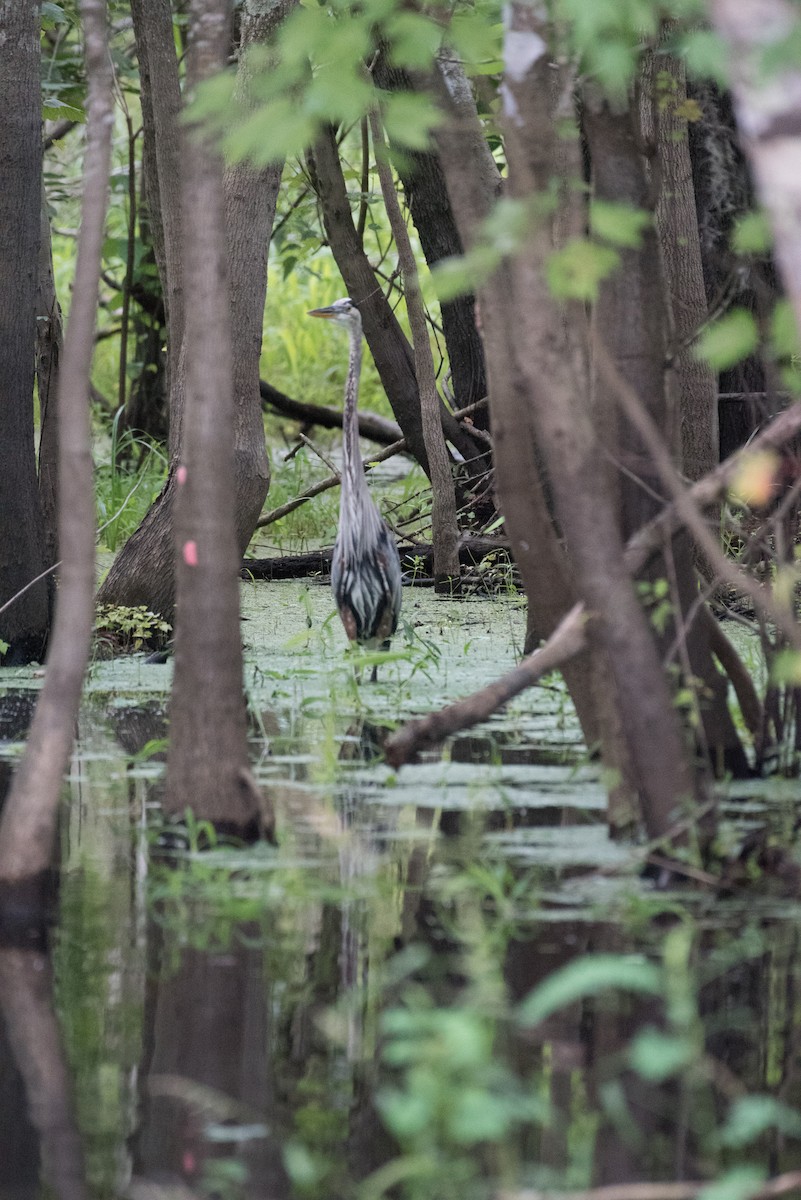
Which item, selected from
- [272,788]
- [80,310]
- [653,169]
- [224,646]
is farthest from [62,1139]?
[653,169]

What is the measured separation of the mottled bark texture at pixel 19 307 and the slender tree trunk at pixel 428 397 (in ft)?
5.70

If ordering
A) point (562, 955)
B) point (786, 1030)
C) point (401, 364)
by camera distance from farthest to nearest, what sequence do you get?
point (401, 364) → point (562, 955) → point (786, 1030)

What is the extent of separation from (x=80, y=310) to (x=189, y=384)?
32cm

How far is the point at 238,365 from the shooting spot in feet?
20.7

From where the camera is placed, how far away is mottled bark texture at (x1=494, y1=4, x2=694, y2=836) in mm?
3143

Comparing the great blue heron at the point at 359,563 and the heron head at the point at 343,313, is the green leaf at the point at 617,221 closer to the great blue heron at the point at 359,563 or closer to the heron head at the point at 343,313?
the great blue heron at the point at 359,563

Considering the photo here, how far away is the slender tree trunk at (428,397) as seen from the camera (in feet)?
24.0

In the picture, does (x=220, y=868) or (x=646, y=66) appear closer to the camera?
(x=220, y=868)

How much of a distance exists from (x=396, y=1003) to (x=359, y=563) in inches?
139

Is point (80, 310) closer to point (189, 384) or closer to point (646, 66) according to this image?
point (189, 384)

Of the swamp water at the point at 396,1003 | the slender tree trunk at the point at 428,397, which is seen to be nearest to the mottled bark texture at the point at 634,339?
the swamp water at the point at 396,1003

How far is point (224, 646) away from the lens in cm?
360

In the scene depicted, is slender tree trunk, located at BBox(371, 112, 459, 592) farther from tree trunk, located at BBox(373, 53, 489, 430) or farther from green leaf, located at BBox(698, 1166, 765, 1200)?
green leaf, located at BBox(698, 1166, 765, 1200)

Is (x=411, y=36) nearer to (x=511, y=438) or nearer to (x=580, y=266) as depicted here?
(x=580, y=266)
